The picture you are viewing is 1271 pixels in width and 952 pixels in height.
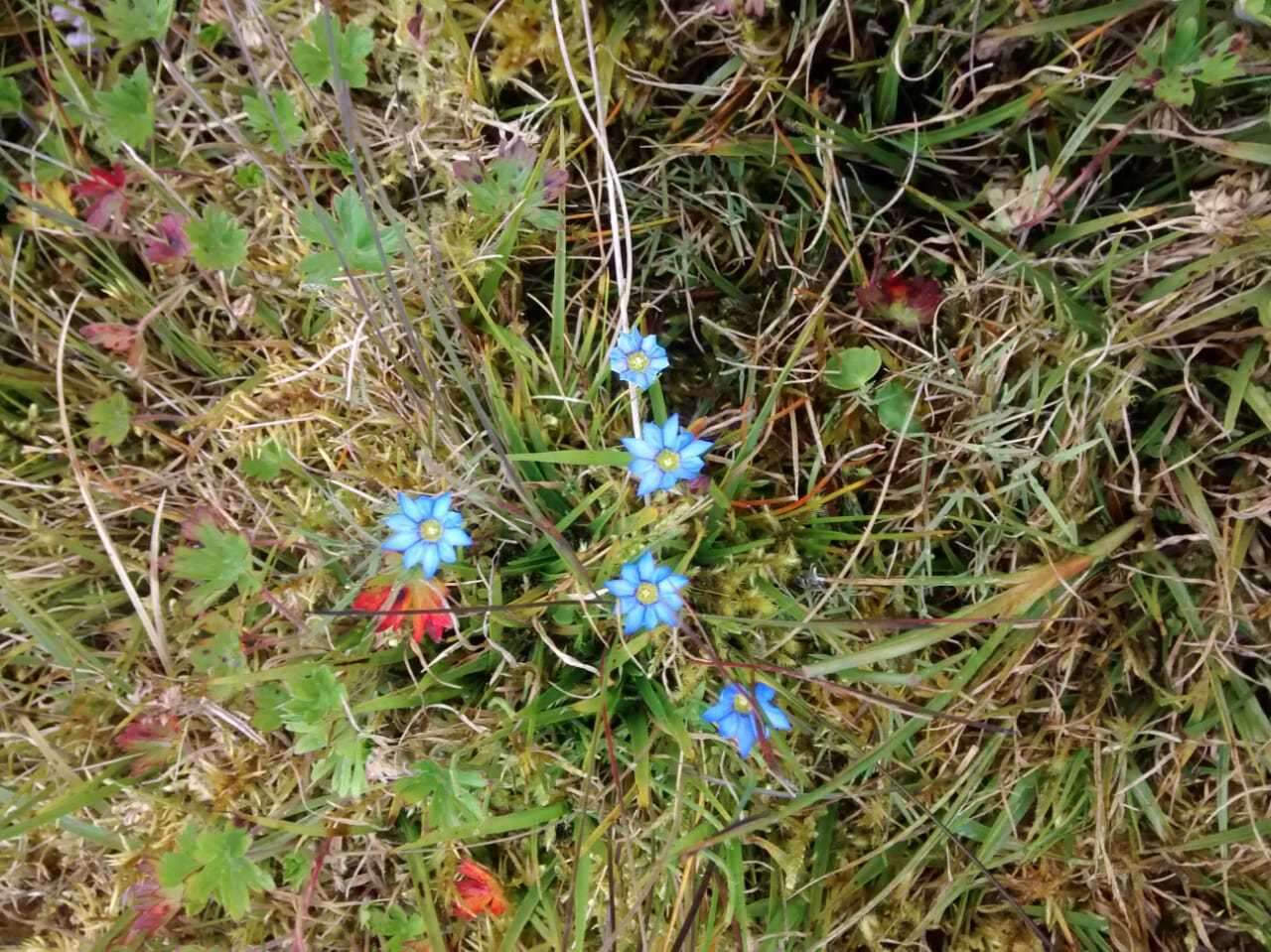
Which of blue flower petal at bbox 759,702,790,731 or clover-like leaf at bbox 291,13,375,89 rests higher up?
clover-like leaf at bbox 291,13,375,89

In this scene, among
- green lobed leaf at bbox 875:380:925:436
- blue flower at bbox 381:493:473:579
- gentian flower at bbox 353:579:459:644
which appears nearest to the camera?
blue flower at bbox 381:493:473:579

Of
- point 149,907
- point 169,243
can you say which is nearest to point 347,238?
point 169,243

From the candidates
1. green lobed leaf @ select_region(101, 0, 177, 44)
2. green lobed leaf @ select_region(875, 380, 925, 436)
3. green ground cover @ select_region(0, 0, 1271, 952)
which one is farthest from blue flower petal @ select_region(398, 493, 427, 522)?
green lobed leaf @ select_region(101, 0, 177, 44)

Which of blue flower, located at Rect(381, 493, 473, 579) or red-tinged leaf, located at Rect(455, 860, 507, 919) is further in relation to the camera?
red-tinged leaf, located at Rect(455, 860, 507, 919)

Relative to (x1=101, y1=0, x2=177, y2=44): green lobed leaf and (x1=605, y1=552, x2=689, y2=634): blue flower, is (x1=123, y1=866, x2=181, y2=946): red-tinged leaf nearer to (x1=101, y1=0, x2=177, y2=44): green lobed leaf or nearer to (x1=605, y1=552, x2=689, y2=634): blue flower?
(x1=605, y1=552, x2=689, y2=634): blue flower

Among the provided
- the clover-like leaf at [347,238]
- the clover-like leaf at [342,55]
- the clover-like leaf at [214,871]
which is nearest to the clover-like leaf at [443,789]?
the clover-like leaf at [214,871]

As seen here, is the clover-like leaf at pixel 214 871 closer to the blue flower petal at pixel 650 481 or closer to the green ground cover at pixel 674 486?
the green ground cover at pixel 674 486
